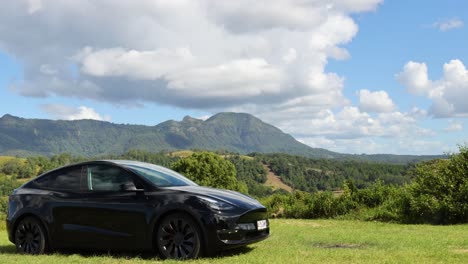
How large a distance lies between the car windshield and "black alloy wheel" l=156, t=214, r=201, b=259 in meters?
0.81

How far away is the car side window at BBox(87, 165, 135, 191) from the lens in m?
8.41

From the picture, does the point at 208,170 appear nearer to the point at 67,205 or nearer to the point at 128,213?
the point at 67,205

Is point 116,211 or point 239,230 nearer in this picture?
point 239,230

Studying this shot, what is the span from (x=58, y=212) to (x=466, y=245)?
7.87 metres

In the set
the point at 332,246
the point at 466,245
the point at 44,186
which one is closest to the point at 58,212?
the point at 44,186

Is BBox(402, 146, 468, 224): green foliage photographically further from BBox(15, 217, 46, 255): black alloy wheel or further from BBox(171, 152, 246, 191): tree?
BBox(171, 152, 246, 191): tree

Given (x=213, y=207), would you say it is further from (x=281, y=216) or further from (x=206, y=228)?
(x=281, y=216)

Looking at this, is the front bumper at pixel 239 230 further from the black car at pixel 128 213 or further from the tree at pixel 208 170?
the tree at pixel 208 170

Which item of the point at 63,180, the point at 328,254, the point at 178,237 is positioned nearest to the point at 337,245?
the point at 328,254

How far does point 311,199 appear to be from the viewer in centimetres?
2233

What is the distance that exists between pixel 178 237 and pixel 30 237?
3121mm

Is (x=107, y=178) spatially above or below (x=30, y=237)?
above

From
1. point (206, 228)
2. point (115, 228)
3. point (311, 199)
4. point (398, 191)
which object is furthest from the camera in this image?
point (311, 199)

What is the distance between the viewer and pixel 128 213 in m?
8.08
